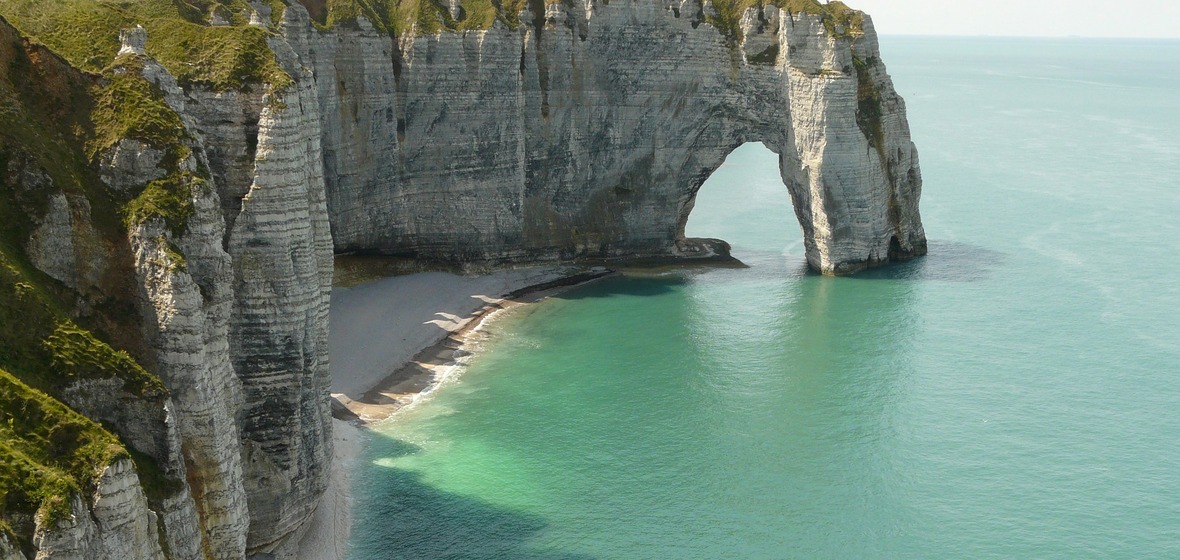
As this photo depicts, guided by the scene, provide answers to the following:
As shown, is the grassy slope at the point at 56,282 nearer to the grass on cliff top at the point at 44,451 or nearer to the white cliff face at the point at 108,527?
the grass on cliff top at the point at 44,451

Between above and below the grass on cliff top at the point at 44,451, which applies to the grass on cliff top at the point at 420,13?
above

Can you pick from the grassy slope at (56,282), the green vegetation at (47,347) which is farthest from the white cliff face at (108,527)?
the green vegetation at (47,347)

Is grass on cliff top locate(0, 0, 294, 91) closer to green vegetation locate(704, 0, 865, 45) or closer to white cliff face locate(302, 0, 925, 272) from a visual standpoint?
white cliff face locate(302, 0, 925, 272)

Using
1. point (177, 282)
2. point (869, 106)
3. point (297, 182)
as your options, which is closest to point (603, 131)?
point (869, 106)

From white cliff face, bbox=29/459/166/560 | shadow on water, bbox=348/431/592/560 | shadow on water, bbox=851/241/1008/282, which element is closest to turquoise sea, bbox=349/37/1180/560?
shadow on water, bbox=348/431/592/560

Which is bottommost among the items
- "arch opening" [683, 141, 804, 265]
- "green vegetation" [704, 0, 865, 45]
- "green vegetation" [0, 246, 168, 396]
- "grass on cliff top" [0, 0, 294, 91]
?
"arch opening" [683, 141, 804, 265]

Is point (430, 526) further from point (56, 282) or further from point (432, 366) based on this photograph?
point (56, 282)

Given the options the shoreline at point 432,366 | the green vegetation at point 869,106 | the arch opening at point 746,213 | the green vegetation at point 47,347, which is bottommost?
the shoreline at point 432,366
